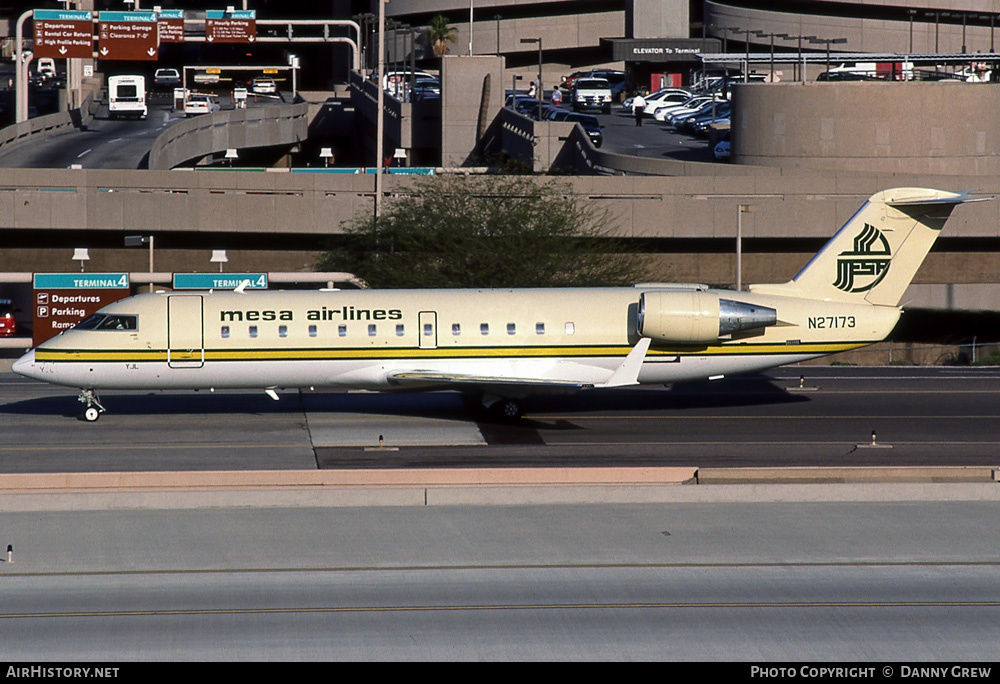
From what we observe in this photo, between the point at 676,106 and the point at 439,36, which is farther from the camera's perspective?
the point at 439,36

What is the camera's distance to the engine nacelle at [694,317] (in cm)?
2959

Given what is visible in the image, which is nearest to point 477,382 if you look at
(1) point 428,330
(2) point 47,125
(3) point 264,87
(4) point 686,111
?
(1) point 428,330

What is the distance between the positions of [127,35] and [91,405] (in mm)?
49429

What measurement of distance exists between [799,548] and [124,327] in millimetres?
17011

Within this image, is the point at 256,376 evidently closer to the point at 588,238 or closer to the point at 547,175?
the point at 588,238

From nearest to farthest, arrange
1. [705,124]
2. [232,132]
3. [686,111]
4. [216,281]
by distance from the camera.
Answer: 1. [216,281]
2. [705,124]
3. [686,111]
4. [232,132]

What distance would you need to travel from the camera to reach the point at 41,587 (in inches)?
728

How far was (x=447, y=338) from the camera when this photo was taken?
29969 mm

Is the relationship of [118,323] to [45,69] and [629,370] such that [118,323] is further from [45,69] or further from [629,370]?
[45,69]

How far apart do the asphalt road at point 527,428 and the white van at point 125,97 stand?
58.0m

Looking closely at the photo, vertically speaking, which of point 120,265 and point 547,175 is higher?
point 547,175
